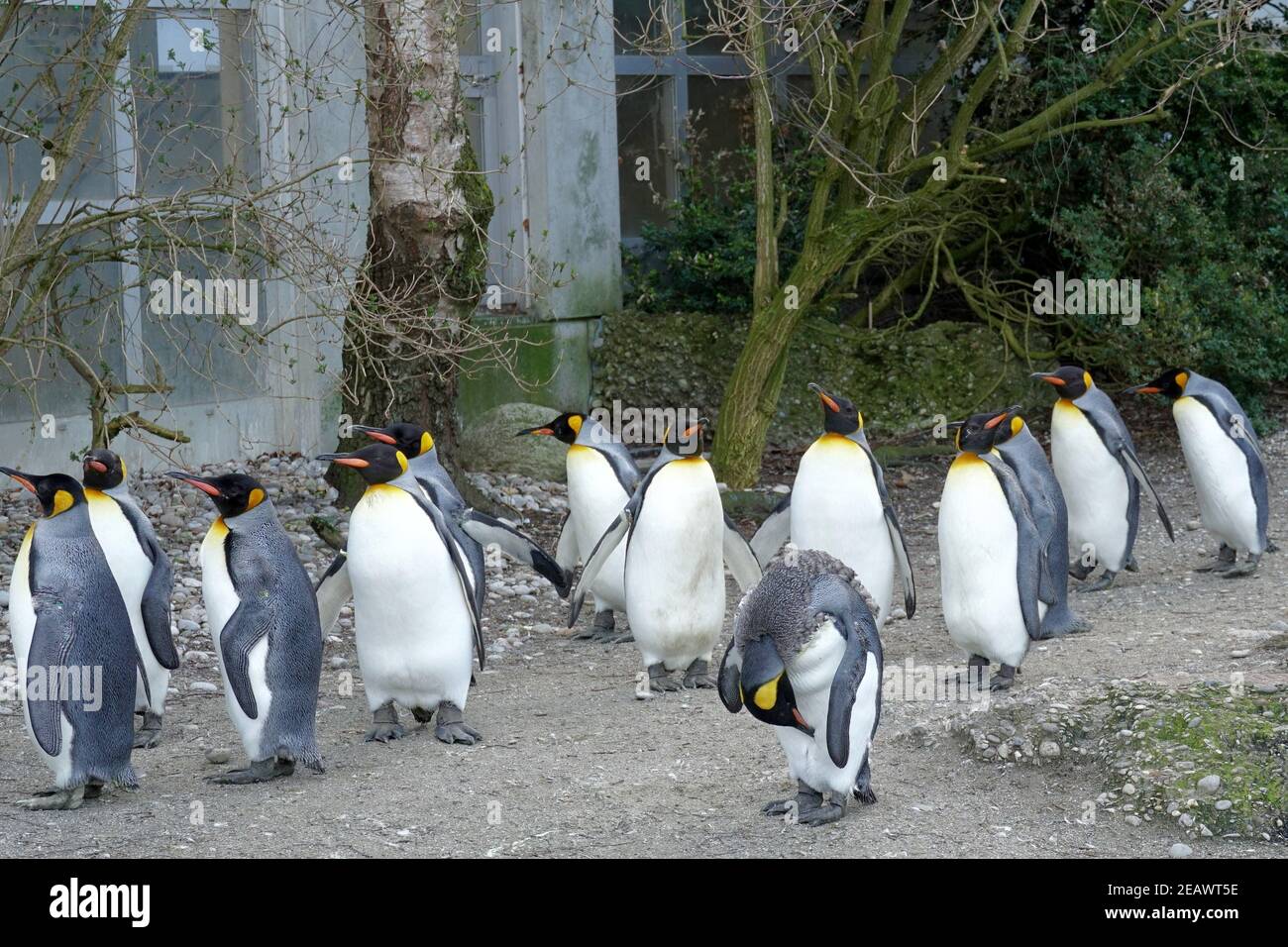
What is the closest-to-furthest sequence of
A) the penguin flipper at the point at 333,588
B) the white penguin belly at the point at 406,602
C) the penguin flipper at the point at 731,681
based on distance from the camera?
1. the penguin flipper at the point at 731,681
2. the white penguin belly at the point at 406,602
3. the penguin flipper at the point at 333,588

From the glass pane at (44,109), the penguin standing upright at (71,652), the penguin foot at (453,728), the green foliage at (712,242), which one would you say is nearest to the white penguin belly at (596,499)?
the penguin foot at (453,728)

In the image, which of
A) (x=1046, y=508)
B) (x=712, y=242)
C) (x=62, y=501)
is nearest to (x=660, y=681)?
(x=1046, y=508)

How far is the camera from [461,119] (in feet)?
26.8

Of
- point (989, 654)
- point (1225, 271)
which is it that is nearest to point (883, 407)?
point (1225, 271)

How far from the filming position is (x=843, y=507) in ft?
19.4

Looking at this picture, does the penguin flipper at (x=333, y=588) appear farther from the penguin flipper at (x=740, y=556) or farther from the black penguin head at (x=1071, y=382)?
the black penguin head at (x=1071, y=382)

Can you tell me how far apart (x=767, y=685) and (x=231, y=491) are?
6.11ft

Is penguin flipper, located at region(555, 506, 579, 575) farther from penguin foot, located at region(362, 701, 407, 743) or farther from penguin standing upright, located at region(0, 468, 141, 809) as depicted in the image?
penguin standing upright, located at region(0, 468, 141, 809)

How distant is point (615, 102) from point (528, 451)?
10.6 ft

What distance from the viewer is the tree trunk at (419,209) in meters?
7.68

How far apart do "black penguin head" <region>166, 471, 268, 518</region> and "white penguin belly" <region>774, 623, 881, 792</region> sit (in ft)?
6.00

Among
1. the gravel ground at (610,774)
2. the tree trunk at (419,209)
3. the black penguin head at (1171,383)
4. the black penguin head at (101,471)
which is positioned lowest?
the gravel ground at (610,774)

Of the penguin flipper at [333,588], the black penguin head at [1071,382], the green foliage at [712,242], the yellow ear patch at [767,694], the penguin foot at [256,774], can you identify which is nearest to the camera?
the yellow ear patch at [767,694]

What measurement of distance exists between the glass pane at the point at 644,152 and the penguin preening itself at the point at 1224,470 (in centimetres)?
596
